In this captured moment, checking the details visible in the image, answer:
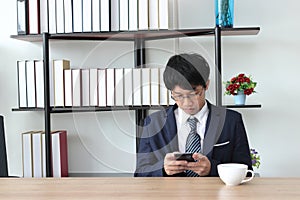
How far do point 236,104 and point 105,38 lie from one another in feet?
3.04

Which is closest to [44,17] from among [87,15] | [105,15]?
[87,15]

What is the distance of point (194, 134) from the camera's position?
2.09m

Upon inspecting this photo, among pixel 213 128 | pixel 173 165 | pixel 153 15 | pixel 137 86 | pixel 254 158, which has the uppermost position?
pixel 153 15

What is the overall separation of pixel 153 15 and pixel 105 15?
0.28 metres

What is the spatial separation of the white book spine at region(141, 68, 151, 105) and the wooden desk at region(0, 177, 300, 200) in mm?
1061

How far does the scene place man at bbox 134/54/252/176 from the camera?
2.07 meters

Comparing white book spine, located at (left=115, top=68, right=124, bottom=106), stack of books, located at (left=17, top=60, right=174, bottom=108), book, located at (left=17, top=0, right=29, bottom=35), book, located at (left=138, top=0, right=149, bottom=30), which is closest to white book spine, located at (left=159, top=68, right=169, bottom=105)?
stack of books, located at (left=17, top=60, right=174, bottom=108)

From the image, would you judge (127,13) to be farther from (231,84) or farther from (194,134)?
(194,134)

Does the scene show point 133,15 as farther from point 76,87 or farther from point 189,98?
point 189,98

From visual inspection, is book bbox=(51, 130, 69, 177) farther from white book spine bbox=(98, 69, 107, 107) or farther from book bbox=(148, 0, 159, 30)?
book bbox=(148, 0, 159, 30)

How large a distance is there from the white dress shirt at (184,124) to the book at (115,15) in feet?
2.57

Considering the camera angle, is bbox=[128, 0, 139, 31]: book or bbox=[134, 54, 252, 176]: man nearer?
bbox=[134, 54, 252, 176]: man

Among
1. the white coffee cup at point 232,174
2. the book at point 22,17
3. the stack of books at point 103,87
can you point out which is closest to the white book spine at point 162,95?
the stack of books at point 103,87

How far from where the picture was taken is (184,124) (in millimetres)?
2129
